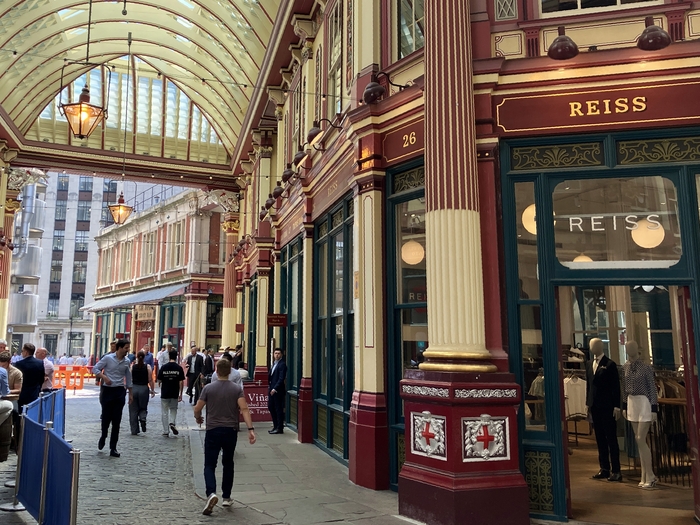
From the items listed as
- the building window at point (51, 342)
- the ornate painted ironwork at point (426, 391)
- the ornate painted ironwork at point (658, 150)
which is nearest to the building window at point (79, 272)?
the building window at point (51, 342)

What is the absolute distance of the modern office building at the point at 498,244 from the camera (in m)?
6.33

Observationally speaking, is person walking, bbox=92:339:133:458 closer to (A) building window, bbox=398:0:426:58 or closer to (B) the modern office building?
(B) the modern office building

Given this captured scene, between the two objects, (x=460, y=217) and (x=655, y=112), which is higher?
(x=655, y=112)

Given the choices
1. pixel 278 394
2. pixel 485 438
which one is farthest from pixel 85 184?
pixel 485 438

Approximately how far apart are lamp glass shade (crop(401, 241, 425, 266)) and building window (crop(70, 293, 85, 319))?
60794 mm

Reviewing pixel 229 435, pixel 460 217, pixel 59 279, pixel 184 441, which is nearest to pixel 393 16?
pixel 460 217

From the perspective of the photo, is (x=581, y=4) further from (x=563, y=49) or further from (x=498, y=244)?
(x=498, y=244)

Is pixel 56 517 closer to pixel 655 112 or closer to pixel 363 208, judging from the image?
pixel 363 208

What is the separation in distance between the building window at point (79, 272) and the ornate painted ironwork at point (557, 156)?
205 feet

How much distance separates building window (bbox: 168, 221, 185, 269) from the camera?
32125mm

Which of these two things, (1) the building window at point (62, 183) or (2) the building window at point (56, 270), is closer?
(2) the building window at point (56, 270)

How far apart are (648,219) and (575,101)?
58.1 inches

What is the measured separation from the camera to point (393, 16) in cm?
840

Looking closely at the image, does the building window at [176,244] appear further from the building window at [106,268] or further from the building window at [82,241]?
the building window at [82,241]
